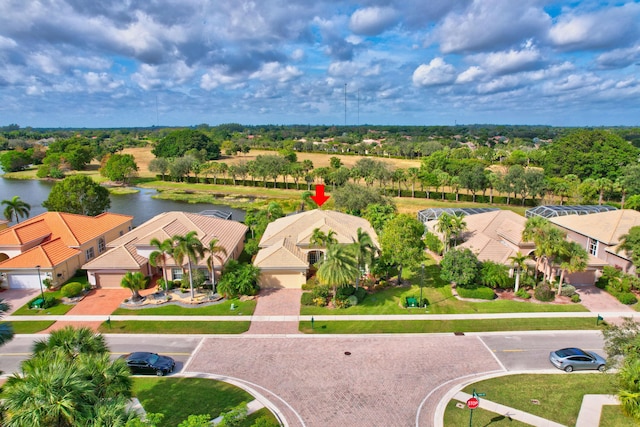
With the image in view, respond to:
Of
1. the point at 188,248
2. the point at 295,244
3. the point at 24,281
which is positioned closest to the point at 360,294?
the point at 295,244

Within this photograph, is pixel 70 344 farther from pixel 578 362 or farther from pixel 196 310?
pixel 578 362

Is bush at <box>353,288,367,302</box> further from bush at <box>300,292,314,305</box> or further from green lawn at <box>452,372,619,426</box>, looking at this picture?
green lawn at <box>452,372,619,426</box>

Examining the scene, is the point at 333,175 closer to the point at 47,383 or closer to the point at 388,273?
the point at 388,273

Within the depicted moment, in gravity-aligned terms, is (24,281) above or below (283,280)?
above

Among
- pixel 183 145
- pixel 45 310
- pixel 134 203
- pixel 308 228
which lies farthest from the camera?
pixel 183 145

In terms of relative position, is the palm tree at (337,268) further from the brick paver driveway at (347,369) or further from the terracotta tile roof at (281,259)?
the terracotta tile roof at (281,259)

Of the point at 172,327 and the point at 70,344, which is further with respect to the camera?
the point at 172,327

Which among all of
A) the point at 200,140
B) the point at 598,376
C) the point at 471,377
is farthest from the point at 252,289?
the point at 200,140

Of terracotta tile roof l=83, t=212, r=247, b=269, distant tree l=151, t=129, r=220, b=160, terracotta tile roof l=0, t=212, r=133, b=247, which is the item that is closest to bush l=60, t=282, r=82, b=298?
terracotta tile roof l=83, t=212, r=247, b=269
